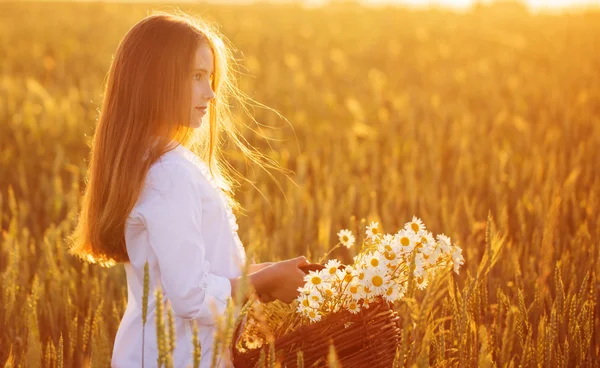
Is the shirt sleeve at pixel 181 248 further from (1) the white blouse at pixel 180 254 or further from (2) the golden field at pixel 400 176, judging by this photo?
(2) the golden field at pixel 400 176

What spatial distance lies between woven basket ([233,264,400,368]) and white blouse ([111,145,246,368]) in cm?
13

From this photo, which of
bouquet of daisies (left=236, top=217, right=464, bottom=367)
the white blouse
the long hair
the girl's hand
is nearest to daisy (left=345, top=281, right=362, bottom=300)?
bouquet of daisies (left=236, top=217, right=464, bottom=367)

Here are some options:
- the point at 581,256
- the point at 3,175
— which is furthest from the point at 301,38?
the point at 581,256

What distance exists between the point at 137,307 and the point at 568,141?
12.1 ft

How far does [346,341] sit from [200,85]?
2.37 feet

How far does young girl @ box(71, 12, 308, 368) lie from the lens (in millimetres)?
1615

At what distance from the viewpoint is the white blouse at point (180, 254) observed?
1600 mm

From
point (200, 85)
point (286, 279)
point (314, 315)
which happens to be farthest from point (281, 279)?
point (200, 85)

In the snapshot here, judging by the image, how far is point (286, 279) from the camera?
1.75 meters

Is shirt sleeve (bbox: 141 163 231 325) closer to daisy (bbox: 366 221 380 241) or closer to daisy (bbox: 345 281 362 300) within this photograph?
daisy (bbox: 345 281 362 300)

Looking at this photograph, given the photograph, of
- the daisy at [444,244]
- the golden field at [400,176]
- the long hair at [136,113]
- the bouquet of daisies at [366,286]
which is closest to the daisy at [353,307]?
the bouquet of daisies at [366,286]

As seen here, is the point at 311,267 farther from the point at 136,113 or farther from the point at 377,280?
the point at 136,113

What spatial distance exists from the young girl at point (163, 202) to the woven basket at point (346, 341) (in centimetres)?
14

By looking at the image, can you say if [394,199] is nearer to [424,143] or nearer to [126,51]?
[424,143]
